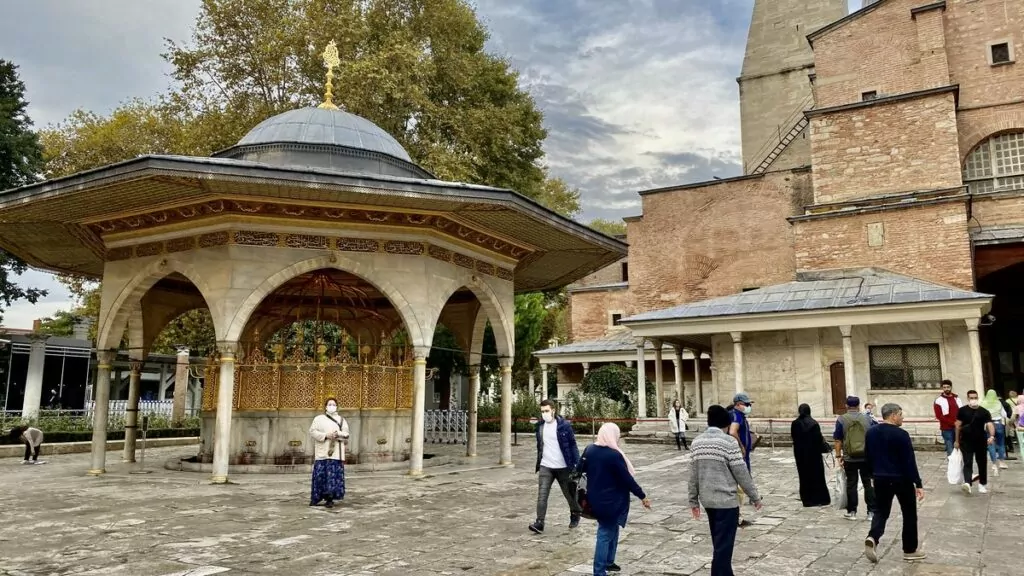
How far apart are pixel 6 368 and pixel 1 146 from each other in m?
11.9

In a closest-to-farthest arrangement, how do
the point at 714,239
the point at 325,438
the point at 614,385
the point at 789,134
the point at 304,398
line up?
the point at 325,438
the point at 304,398
the point at 614,385
the point at 714,239
the point at 789,134

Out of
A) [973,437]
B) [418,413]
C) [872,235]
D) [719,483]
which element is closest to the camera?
[719,483]

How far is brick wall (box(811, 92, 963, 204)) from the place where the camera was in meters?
21.4

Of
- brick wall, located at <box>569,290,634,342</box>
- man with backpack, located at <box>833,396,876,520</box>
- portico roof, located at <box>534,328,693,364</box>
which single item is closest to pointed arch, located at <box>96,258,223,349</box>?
man with backpack, located at <box>833,396,876,520</box>

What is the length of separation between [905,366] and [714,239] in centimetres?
1246

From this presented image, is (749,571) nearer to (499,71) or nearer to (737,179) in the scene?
(499,71)

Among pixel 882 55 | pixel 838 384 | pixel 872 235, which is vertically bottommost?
pixel 838 384

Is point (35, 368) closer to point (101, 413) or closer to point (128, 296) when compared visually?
point (101, 413)

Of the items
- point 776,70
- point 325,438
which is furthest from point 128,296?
point 776,70

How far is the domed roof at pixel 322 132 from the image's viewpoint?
12766mm

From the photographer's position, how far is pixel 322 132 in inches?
510

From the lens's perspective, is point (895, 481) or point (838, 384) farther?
point (838, 384)

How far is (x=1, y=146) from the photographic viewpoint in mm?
21984

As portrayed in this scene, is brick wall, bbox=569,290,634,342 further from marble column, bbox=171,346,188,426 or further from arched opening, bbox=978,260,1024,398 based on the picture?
marble column, bbox=171,346,188,426
